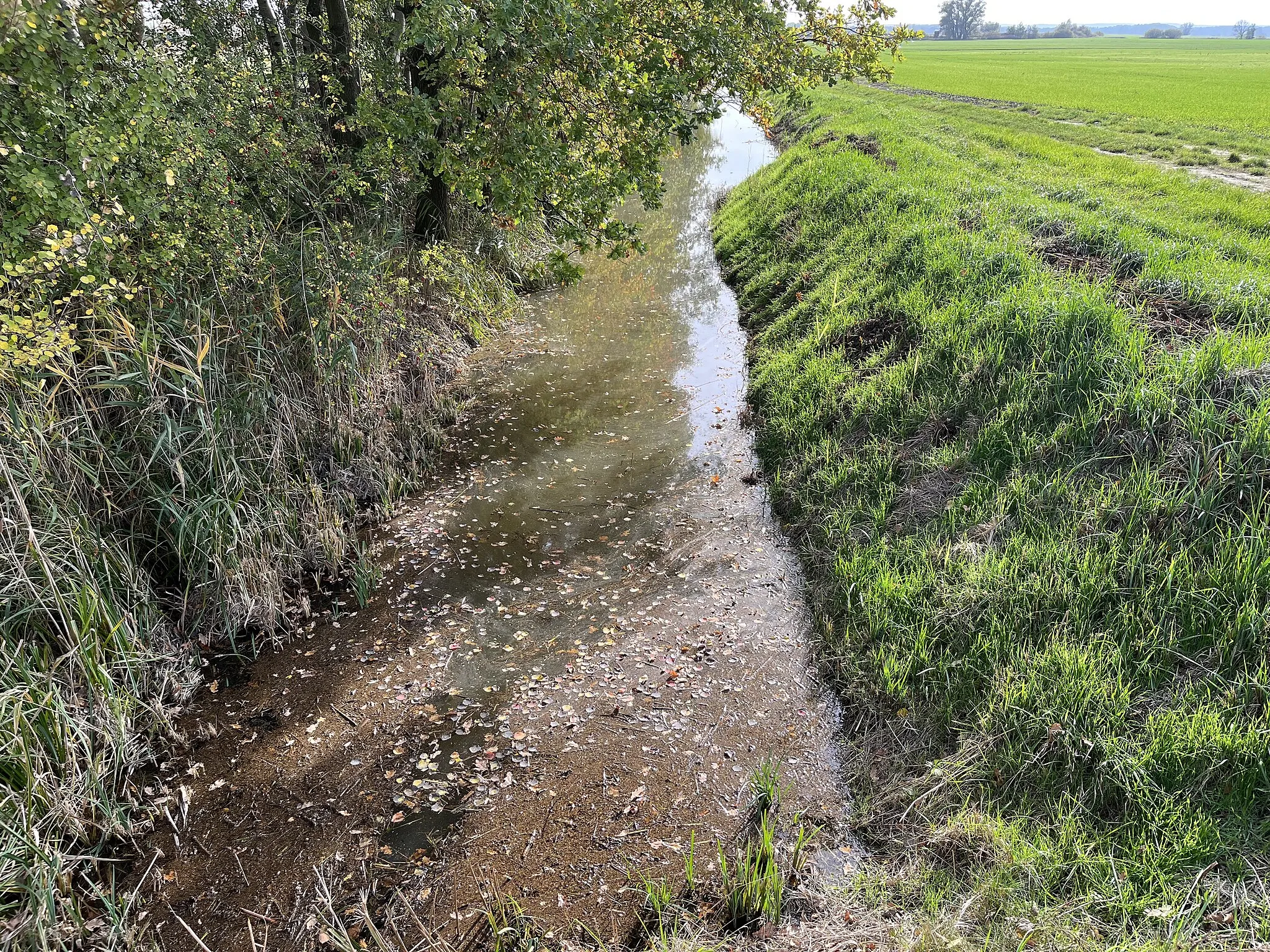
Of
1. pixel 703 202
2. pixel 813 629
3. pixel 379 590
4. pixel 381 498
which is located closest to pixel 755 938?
pixel 813 629

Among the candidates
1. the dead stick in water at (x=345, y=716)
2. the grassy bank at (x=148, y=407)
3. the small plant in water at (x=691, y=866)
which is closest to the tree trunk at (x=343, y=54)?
the grassy bank at (x=148, y=407)

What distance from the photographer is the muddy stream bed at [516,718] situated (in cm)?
391

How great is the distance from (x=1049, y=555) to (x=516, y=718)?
3.86m

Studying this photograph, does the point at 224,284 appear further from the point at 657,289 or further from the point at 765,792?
the point at 657,289

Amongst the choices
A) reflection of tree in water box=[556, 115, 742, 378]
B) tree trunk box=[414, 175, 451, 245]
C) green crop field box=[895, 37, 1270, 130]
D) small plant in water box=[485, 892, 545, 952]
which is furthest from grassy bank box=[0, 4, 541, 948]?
green crop field box=[895, 37, 1270, 130]

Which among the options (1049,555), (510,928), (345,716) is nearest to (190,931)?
(345,716)

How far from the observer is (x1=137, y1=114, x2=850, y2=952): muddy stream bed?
12.8 ft

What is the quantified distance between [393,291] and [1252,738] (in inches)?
320

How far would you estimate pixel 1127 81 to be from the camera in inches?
1266

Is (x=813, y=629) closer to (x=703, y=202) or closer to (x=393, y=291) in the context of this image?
(x=393, y=291)

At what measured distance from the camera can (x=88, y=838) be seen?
400 centimetres

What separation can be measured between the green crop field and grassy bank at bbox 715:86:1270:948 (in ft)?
46.3

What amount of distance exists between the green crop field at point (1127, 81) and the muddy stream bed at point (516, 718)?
1732 cm

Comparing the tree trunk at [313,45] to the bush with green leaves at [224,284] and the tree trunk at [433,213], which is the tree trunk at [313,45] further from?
the tree trunk at [433,213]
